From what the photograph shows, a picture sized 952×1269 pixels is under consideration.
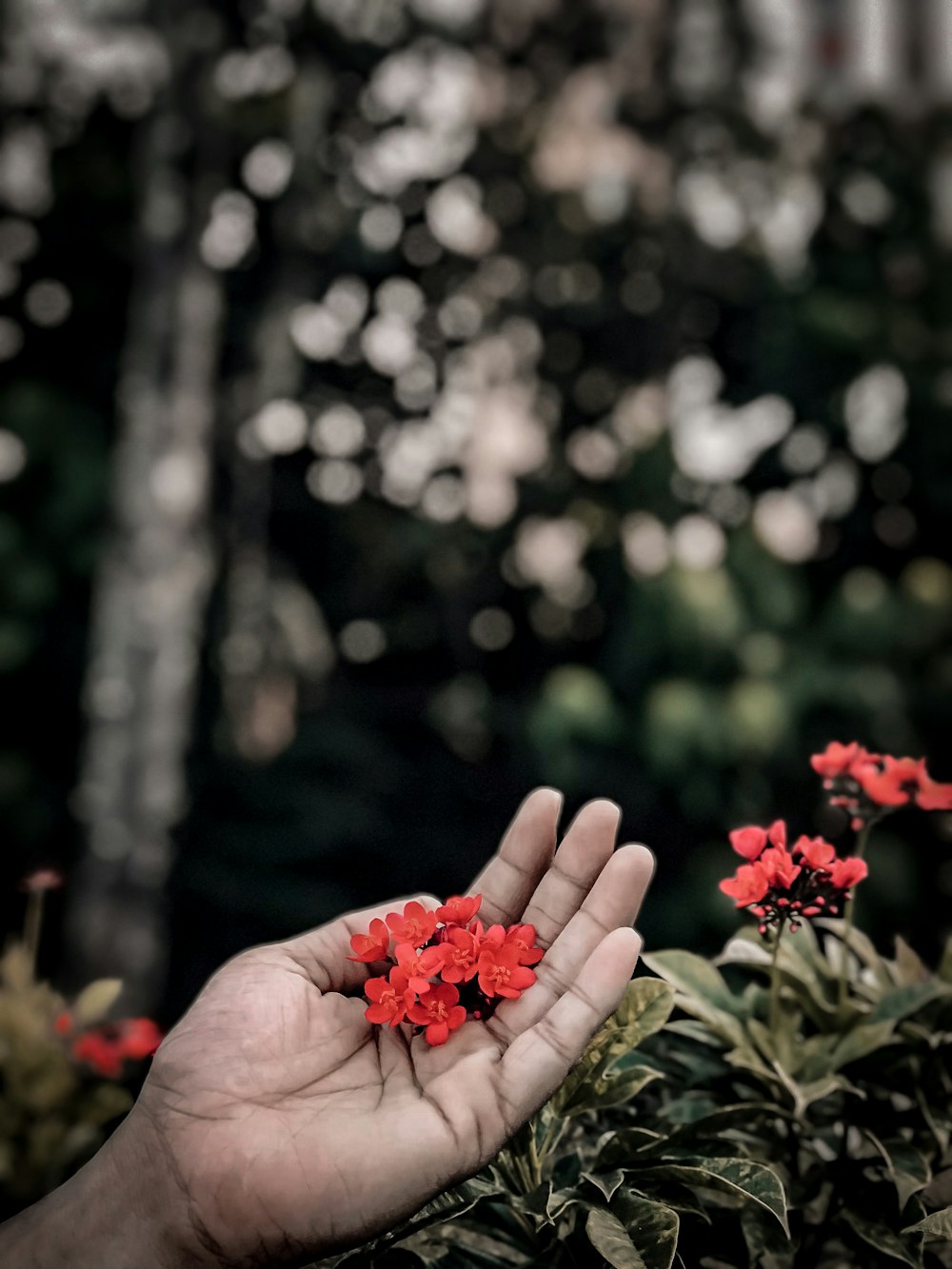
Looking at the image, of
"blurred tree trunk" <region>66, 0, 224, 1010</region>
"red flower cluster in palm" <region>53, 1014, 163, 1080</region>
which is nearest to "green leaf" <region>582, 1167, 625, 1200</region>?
"red flower cluster in palm" <region>53, 1014, 163, 1080</region>

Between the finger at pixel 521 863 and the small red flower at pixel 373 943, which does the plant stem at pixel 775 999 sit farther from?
the small red flower at pixel 373 943

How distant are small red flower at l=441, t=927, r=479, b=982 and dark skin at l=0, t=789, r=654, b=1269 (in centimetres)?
7

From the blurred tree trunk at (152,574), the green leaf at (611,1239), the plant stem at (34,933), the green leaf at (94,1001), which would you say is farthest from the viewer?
the blurred tree trunk at (152,574)

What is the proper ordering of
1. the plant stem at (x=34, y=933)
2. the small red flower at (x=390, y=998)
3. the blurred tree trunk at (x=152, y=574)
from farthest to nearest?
the blurred tree trunk at (x=152, y=574)
the plant stem at (x=34, y=933)
the small red flower at (x=390, y=998)

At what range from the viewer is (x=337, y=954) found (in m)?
0.97

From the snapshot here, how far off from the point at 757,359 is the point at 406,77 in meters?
1.60

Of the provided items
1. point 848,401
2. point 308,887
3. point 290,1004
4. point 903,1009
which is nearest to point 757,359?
point 848,401

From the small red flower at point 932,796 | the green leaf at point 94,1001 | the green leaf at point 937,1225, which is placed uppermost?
the small red flower at point 932,796

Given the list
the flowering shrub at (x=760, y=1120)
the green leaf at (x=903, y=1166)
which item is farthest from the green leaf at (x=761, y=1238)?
the green leaf at (x=903, y=1166)

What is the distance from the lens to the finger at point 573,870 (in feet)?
2.98

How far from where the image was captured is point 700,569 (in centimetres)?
284

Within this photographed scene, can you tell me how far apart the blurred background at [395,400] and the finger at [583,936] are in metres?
2.05

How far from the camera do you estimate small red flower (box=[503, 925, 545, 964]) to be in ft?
2.71

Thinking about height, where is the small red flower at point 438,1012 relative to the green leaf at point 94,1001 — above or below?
above
